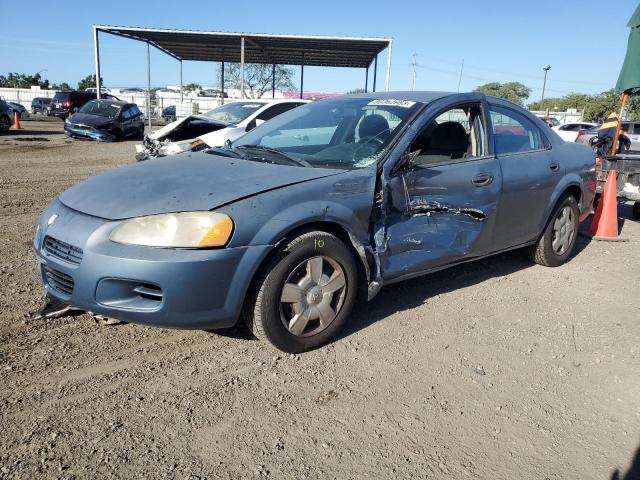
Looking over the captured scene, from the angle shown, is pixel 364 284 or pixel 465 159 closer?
pixel 364 284

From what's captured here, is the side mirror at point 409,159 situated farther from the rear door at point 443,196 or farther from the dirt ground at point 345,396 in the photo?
the dirt ground at point 345,396

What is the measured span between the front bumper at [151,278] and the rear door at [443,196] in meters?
1.09

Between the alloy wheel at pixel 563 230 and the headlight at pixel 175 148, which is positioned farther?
the headlight at pixel 175 148

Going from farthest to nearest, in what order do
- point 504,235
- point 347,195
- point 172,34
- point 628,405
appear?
1. point 172,34
2. point 504,235
3. point 347,195
4. point 628,405

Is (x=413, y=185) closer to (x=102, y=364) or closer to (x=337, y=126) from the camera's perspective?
(x=337, y=126)

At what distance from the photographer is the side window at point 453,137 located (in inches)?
148

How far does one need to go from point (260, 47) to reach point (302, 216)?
25.6 m

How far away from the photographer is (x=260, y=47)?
2647 cm

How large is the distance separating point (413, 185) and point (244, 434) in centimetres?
194

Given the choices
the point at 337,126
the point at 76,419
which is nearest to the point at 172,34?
the point at 337,126

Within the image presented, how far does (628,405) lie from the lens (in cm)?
287

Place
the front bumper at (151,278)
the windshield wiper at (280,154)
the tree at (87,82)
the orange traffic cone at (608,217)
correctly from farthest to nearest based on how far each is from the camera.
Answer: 1. the tree at (87,82)
2. the orange traffic cone at (608,217)
3. the windshield wiper at (280,154)
4. the front bumper at (151,278)

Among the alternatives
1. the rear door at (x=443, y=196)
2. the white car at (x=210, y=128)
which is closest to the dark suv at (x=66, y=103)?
the white car at (x=210, y=128)

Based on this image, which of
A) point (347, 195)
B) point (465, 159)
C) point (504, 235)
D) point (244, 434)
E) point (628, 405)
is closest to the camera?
point (244, 434)
